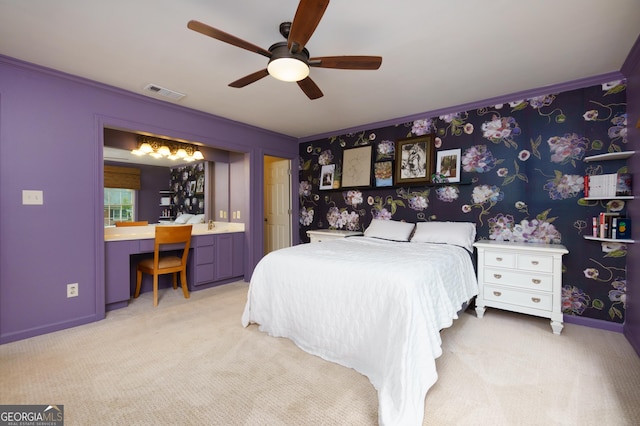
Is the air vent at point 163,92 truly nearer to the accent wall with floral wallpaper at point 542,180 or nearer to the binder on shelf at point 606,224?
→ the accent wall with floral wallpaper at point 542,180

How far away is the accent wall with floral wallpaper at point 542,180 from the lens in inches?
103

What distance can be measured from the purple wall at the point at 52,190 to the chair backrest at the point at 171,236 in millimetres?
496

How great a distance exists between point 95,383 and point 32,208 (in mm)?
1679

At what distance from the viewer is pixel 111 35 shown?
2.03 meters

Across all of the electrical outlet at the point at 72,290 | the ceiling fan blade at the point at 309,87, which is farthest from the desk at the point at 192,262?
the ceiling fan blade at the point at 309,87

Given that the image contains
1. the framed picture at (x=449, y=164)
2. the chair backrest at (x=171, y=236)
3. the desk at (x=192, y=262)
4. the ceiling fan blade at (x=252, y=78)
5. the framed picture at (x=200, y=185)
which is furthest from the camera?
the framed picture at (x=200, y=185)

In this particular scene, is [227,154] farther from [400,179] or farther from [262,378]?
[262,378]

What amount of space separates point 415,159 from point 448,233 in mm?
1116

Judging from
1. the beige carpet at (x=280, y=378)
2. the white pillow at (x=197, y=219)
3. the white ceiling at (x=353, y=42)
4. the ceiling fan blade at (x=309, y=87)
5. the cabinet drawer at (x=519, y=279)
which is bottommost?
the beige carpet at (x=280, y=378)

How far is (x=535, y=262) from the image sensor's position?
8.58ft

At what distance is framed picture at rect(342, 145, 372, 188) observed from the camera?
13.8 feet

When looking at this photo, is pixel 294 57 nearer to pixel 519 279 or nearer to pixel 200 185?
pixel 519 279

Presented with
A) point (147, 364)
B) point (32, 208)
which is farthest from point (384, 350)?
point (32, 208)

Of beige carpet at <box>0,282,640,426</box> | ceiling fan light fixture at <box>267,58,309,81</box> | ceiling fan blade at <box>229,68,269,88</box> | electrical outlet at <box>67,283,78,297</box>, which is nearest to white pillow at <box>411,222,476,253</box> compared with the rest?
beige carpet at <box>0,282,640,426</box>
